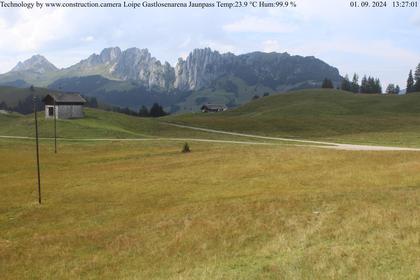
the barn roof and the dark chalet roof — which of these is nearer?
the dark chalet roof

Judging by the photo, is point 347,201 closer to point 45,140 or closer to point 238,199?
point 238,199

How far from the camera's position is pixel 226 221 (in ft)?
98.0

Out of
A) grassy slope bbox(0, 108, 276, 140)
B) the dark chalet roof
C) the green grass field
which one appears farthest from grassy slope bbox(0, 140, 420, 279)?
the dark chalet roof

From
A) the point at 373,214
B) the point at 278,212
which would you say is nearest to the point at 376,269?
the point at 373,214

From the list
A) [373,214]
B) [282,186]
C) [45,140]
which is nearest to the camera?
[373,214]

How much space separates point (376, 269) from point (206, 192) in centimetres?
2314

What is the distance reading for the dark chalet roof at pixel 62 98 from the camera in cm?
12294

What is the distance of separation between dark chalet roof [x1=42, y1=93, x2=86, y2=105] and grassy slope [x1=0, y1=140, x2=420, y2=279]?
69525 mm

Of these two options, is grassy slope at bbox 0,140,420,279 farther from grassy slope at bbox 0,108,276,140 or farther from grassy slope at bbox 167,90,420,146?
grassy slope at bbox 0,108,276,140

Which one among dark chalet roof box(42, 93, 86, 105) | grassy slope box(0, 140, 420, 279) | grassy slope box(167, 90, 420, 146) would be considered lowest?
grassy slope box(0, 140, 420, 279)

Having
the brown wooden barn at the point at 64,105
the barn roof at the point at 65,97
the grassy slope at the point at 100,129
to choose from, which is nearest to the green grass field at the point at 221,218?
the grassy slope at the point at 100,129

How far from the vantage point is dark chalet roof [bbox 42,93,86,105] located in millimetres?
122938

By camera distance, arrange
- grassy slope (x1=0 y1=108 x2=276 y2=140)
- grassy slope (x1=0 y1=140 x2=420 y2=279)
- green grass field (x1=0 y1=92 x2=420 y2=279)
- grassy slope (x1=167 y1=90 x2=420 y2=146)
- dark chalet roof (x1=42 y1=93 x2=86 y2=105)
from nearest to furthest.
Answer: grassy slope (x1=0 y1=140 x2=420 y2=279) → green grass field (x1=0 y1=92 x2=420 y2=279) → grassy slope (x1=167 y1=90 x2=420 y2=146) → grassy slope (x1=0 y1=108 x2=276 y2=140) → dark chalet roof (x1=42 y1=93 x2=86 y2=105)

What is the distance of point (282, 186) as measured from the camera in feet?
134
